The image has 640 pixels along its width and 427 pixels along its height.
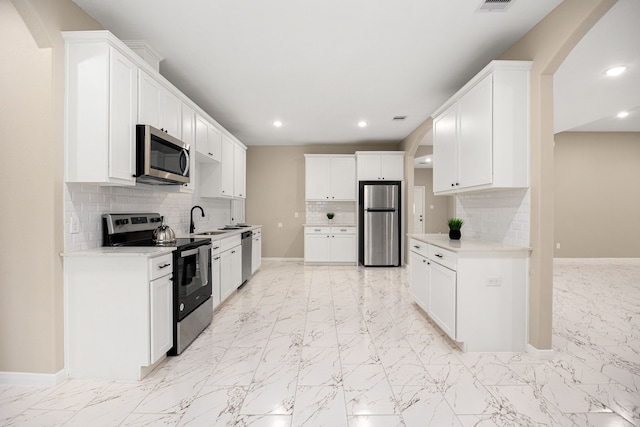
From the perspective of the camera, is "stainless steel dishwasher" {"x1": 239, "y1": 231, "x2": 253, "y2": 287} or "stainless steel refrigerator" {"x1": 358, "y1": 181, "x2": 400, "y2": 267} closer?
→ "stainless steel dishwasher" {"x1": 239, "y1": 231, "x2": 253, "y2": 287}

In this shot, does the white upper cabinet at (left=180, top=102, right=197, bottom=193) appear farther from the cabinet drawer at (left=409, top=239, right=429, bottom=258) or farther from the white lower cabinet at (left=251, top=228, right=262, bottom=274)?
the cabinet drawer at (left=409, top=239, right=429, bottom=258)

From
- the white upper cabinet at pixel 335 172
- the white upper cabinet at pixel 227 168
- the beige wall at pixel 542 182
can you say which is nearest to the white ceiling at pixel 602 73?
the beige wall at pixel 542 182

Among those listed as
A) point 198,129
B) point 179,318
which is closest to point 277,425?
point 179,318

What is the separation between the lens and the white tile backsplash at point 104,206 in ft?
7.34

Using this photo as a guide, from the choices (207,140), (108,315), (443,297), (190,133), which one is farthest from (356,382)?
(207,140)

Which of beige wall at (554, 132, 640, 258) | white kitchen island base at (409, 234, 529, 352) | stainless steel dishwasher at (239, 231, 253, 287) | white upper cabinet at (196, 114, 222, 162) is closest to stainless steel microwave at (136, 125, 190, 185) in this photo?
white upper cabinet at (196, 114, 222, 162)

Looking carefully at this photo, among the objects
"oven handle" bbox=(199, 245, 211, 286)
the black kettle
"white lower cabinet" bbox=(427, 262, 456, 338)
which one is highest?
the black kettle

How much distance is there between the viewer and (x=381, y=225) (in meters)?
6.27

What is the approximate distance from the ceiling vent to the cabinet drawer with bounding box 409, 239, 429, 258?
214 cm

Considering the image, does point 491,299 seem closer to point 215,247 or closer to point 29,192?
point 215,247

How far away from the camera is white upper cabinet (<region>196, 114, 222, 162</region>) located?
3.80 metres

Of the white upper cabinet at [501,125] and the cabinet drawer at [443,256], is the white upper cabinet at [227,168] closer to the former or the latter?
the cabinet drawer at [443,256]

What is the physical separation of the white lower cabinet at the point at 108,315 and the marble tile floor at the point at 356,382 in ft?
0.43

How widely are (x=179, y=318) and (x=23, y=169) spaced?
153 cm
